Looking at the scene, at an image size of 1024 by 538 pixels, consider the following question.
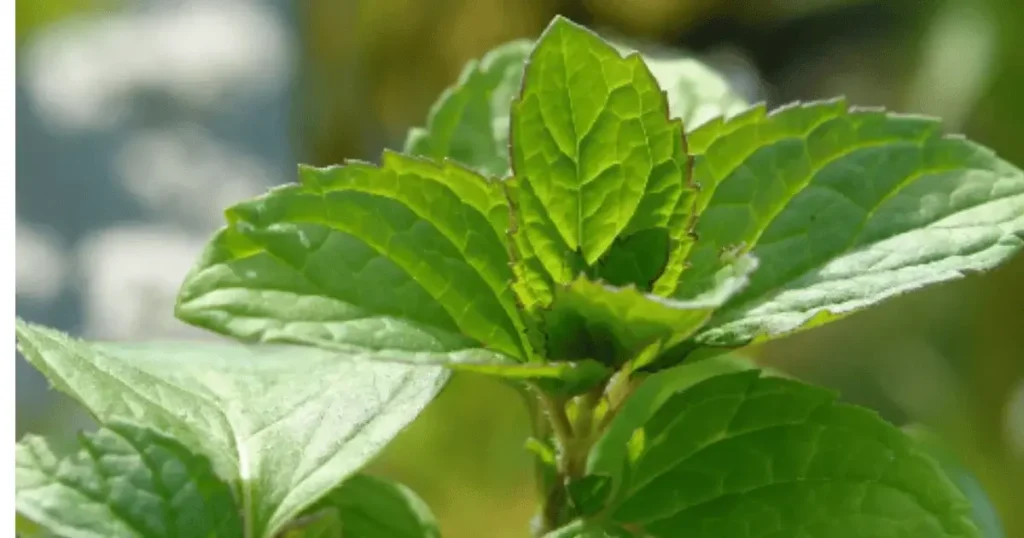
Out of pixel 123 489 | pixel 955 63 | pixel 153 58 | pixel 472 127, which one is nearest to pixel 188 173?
pixel 153 58

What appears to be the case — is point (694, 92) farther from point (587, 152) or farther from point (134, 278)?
point (134, 278)

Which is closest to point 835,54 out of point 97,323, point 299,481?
point 97,323

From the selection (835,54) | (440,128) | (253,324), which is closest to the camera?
(253,324)

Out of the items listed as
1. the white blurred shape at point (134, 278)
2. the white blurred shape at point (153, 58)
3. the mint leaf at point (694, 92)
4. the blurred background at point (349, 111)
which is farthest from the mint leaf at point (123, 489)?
the white blurred shape at point (153, 58)

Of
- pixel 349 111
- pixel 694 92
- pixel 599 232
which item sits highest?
pixel 349 111

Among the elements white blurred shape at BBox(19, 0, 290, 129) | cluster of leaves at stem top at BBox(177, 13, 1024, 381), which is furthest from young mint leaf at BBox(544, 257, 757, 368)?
white blurred shape at BBox(19, 0, 290, 129)

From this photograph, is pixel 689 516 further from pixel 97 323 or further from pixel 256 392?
pixel 97 323
